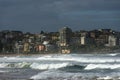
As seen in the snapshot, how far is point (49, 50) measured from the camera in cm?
13175

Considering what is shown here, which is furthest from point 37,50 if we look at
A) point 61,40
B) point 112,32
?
point 112,32

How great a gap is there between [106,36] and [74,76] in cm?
10175

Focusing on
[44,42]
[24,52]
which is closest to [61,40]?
[44,42]

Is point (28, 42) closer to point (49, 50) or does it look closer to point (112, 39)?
point (49, 50)

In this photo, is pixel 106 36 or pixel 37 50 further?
pixel 106 36

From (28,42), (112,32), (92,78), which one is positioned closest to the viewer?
(92,78)

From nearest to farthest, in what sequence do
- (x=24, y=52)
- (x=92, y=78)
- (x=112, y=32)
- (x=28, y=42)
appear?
(x=92, y=78)
(x=24, y=52)
(x=28, y=42)
(x=112, y=32)

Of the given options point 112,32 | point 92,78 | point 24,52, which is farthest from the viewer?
point 112,32

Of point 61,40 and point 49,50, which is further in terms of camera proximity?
point 61,40

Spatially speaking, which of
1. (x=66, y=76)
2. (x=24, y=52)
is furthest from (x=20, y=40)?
(x=66, y=76)

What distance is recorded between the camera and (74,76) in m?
39.3

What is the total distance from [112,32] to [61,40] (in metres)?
16.8

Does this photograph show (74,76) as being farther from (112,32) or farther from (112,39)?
(112,32)

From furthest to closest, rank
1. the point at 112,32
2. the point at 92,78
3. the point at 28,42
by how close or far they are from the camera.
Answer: the point at 112,32, the point at 28,42, the point at 92,78
